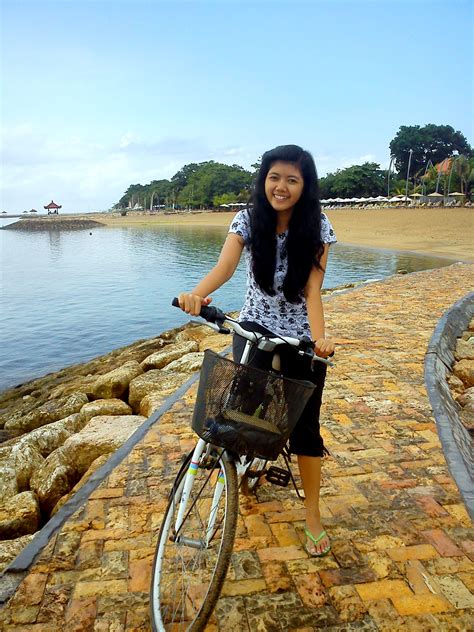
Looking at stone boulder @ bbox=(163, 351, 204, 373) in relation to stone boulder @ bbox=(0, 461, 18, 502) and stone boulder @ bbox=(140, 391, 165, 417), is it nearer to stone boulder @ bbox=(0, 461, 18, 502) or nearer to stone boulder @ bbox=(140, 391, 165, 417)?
stone boulder @ bbox=(140, 391, 165, 417)

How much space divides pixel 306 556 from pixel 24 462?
2.77m

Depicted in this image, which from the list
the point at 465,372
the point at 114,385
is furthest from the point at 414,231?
the point at 114,385

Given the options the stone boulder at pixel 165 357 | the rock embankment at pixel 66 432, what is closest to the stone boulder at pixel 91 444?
the rock embankment at pixel 66 432

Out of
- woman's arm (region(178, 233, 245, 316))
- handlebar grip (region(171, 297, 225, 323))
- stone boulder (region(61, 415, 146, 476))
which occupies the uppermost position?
woman's arm (region(178, 233, 245, 316))

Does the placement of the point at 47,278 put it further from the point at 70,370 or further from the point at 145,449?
the point at 145,449

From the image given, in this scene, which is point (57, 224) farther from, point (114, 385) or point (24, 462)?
point (24, 462)

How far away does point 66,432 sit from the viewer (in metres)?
4.94

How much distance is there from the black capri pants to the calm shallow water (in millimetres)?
8699

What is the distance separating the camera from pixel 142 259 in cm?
3206

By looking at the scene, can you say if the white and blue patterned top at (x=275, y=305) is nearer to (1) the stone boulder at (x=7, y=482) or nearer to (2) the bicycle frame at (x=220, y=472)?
(2) the bicycle frame at (x=220, y=472)

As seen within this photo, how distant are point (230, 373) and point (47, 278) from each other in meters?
24.9

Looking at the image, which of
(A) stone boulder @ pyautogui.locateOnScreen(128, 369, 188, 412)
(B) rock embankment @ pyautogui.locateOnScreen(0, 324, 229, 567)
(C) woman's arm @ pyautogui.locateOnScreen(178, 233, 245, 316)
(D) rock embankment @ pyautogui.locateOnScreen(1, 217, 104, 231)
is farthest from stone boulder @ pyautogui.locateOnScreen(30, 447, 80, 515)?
(D) rock embankment @ pyautogui.locateOnScreen(1, 217, 104, 231)

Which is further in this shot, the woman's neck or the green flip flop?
the green flip flop

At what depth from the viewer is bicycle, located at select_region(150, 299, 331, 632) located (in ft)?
6.15
